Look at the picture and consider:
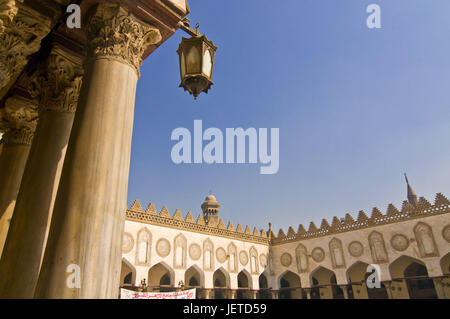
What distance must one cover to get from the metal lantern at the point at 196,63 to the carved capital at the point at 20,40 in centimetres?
144

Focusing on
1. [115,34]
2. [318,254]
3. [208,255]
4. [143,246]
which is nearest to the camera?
[115,34]

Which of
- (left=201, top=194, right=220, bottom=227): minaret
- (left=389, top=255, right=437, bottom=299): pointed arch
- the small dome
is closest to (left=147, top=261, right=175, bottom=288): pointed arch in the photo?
(left=389, top=255, right=437, bottom=299): pointed arch

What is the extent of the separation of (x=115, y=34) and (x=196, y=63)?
0.81m

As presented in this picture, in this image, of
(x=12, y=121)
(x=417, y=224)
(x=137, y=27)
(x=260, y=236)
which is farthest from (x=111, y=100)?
(x=260, y=236)

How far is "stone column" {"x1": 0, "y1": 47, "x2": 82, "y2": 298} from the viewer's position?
117 inches

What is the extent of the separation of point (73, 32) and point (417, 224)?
20.1m

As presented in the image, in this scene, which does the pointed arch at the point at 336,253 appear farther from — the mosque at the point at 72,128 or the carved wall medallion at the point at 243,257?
the mosque at the point at 72,128

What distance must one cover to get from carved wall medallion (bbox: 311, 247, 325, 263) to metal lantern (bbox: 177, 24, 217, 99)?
2011 cm

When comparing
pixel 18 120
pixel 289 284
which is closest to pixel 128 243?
pixel 18 120

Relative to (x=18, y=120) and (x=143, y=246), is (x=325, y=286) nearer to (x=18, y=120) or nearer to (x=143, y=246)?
(x=143, y=246)

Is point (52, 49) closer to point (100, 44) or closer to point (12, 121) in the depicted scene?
point (100, 44)

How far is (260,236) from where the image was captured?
74.2 ft

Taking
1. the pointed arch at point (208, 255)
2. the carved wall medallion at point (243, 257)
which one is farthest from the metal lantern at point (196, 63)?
the carved wall medallion at point (243, 257)

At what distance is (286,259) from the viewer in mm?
22172
